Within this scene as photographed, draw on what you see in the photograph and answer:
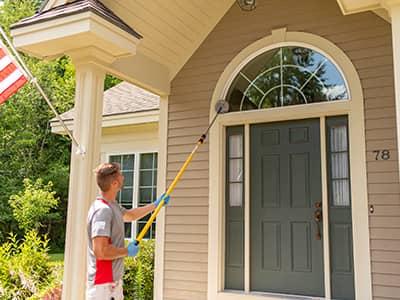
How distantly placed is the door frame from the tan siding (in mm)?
71

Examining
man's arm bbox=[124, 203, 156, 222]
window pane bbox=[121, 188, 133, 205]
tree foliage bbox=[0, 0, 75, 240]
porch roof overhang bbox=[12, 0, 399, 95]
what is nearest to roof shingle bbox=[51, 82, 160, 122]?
window pane bbox=[121, 188, 133, 205]

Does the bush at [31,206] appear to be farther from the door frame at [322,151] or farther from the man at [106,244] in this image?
the man at [106,244]

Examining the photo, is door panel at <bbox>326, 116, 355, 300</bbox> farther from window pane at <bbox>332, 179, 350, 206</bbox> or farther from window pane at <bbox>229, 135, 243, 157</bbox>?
window pane at <bbox>229, 135, 243, 157</bbox>

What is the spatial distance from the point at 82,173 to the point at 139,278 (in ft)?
9.06

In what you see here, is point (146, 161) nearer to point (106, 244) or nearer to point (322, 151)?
point (322, 151)

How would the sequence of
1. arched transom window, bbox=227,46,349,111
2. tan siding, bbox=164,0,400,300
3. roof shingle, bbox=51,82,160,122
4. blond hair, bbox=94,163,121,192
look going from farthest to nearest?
roof shingle, bbox=51,82,160,122
arched transom window, bbox=227,46,349,111
tan siding, bbox=164,0,400,300
blond hair, bbox=94,163,121,192

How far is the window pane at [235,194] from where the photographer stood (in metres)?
4.73

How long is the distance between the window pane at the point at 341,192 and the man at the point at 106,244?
8.27 ft

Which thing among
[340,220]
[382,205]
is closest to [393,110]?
[382,205]

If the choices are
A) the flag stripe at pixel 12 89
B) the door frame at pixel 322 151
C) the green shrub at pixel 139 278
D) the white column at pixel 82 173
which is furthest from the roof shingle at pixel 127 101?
the flag stripe at pixel 12 89

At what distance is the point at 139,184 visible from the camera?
7.41m

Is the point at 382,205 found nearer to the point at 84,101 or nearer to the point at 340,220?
the point at 340,220

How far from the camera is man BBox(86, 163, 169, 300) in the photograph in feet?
7.30

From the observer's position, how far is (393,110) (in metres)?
4.03
